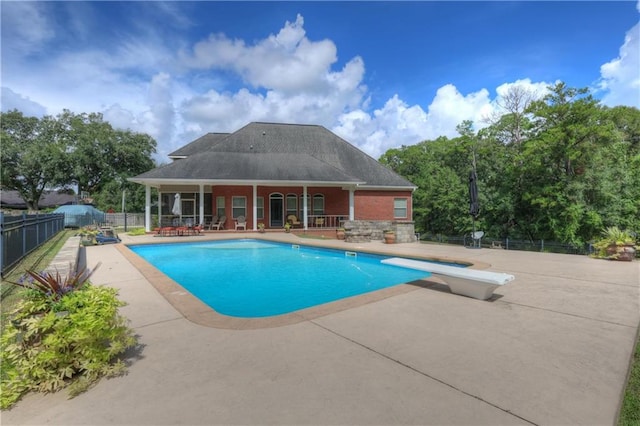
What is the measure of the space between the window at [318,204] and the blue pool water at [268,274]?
286 inches

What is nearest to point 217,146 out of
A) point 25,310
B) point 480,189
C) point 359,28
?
point 359,28

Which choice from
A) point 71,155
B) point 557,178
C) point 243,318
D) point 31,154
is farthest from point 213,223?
point 31,154

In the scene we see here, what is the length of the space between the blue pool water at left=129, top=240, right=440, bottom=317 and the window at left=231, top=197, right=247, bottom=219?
5572 mm

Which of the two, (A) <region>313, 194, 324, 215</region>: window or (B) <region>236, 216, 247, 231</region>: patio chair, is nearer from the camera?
(B) <region>236, 216, 247, 231</region>: patio chair

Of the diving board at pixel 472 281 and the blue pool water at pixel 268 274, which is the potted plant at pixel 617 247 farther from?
the diving board at pixel 472 281

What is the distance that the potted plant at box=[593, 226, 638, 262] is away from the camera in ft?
30.5

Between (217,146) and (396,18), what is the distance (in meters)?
14.4

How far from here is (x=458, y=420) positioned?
2248mm

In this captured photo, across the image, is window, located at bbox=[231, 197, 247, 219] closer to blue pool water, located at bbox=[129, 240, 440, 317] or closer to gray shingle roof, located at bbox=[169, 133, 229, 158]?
blue pool water, located at bbox=[129, 240, 440, 317]

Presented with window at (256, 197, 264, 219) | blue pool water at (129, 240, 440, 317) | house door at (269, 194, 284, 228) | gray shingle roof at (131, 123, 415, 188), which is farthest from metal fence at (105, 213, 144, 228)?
blue pool water at (129, 240, 440, 317)

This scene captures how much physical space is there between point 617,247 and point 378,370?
10.9 metres

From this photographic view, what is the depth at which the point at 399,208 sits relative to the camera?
22406 mm

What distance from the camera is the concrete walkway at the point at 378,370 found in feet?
7.61

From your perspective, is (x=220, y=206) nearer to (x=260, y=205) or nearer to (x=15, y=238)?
(x=260, y=205)
